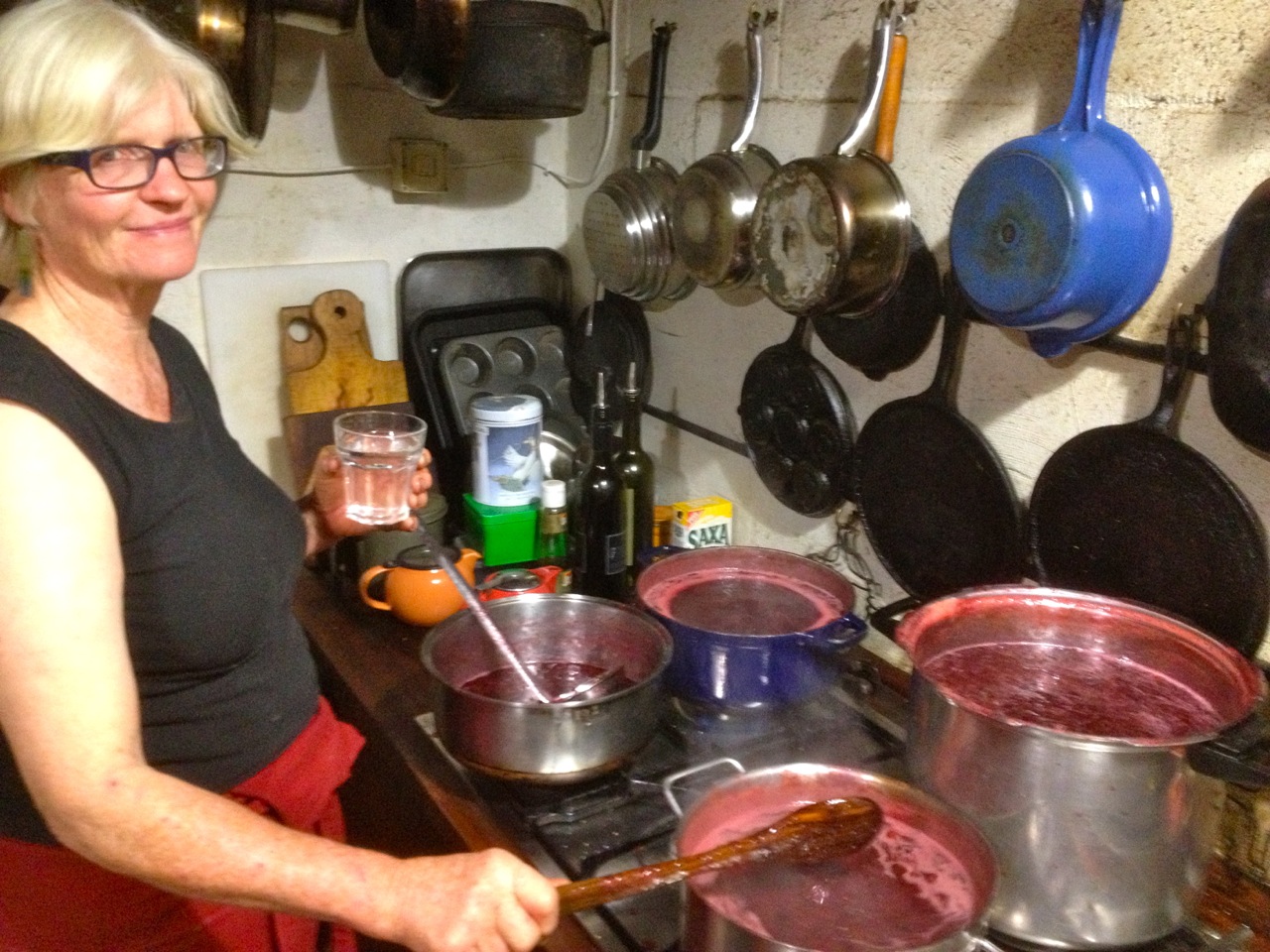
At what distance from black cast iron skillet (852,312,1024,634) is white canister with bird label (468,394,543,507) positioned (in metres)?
0.49

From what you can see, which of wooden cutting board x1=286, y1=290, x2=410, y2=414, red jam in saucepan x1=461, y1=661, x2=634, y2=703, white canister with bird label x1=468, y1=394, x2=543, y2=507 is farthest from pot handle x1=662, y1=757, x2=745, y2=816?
wooden cutting board x1=286, y1=290, x2=410, y2=414

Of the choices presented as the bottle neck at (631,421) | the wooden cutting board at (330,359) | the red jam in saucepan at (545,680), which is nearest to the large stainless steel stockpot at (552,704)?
the red jam in saucepan at (545,680)

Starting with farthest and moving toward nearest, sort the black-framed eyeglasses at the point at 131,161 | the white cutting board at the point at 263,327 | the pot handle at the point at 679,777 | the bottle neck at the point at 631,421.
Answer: the white cutting board at the point at 263,327
the bottle neck at the point at 631,421
the pot handle at the point at 679,777
the black-framed eyeglasses at the point at 131,161

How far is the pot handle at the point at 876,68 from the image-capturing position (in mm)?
1056

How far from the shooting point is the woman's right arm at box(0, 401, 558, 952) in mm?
635

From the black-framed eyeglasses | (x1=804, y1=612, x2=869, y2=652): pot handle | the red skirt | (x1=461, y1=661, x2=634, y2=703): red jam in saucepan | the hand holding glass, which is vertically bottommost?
the red skirt

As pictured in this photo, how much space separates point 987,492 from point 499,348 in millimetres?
876

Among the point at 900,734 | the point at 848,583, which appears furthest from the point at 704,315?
the point at 900,734

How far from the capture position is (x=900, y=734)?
107 centimetres

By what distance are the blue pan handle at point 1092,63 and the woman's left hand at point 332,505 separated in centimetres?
74

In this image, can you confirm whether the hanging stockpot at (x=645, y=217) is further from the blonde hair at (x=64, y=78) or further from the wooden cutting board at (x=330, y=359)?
the blonde hair at (x=64, y=78)

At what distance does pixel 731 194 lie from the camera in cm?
128

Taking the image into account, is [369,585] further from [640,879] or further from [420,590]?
[640,879]

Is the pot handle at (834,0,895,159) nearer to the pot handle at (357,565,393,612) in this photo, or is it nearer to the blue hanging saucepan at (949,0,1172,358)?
the blue hanging saucepan at (949,0,1172,358)
